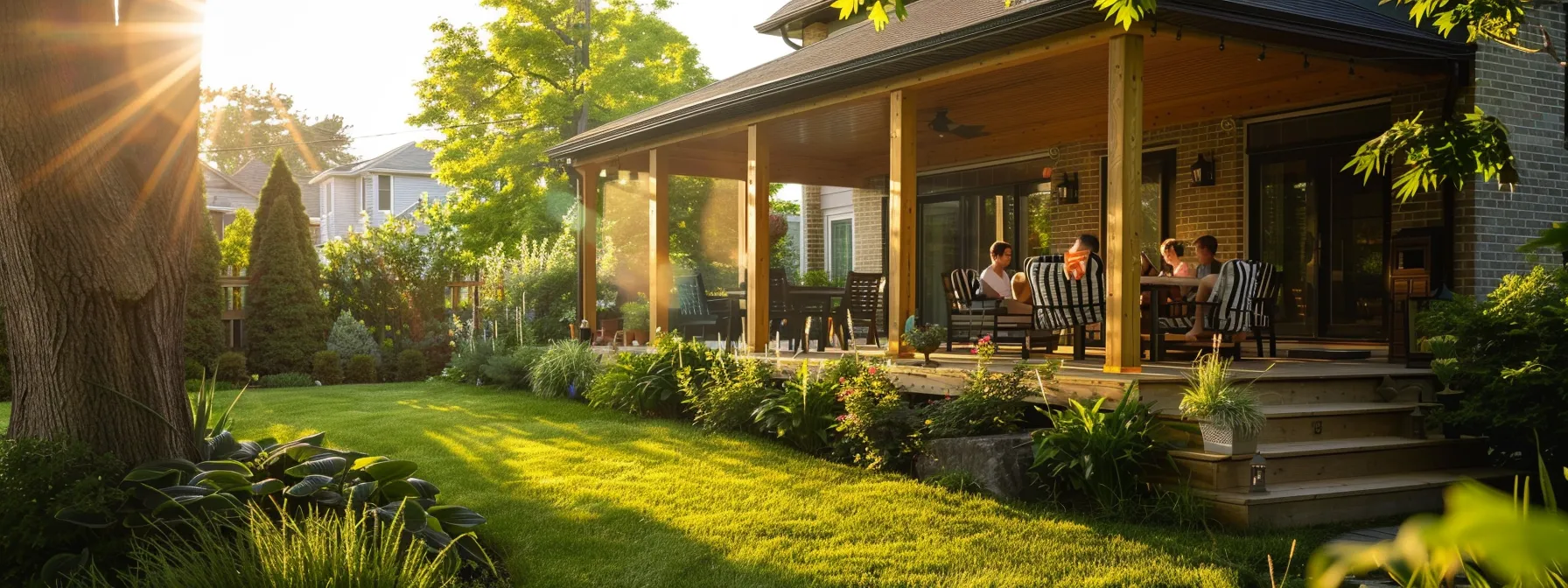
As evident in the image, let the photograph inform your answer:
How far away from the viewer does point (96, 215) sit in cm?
454

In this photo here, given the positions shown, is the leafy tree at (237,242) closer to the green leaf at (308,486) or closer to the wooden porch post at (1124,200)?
the green leaf at (308,486)

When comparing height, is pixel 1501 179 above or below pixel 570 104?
below

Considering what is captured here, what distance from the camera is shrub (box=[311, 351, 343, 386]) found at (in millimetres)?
14609

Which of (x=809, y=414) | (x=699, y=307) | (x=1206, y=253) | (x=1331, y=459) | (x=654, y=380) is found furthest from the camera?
(x=699, y=307)

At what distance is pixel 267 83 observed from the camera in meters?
56.5

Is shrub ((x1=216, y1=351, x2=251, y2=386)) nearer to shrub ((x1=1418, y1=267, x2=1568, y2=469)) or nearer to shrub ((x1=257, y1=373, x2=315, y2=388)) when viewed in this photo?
shrub ((x1=257, y1=373, x2=315, y2=388))

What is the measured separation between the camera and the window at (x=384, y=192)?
38.0 m

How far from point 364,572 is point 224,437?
2094mm

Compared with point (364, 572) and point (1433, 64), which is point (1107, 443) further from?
point (1433, 64)

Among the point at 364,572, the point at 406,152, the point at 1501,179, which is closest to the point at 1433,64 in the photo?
the point at 1501,179

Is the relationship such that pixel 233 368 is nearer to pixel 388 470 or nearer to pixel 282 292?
pixel 282 292

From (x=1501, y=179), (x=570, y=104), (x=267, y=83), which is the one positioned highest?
(x=267, y=83)

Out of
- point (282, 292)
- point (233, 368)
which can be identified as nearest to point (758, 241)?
point (233, 368)

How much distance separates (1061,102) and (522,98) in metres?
18.9
